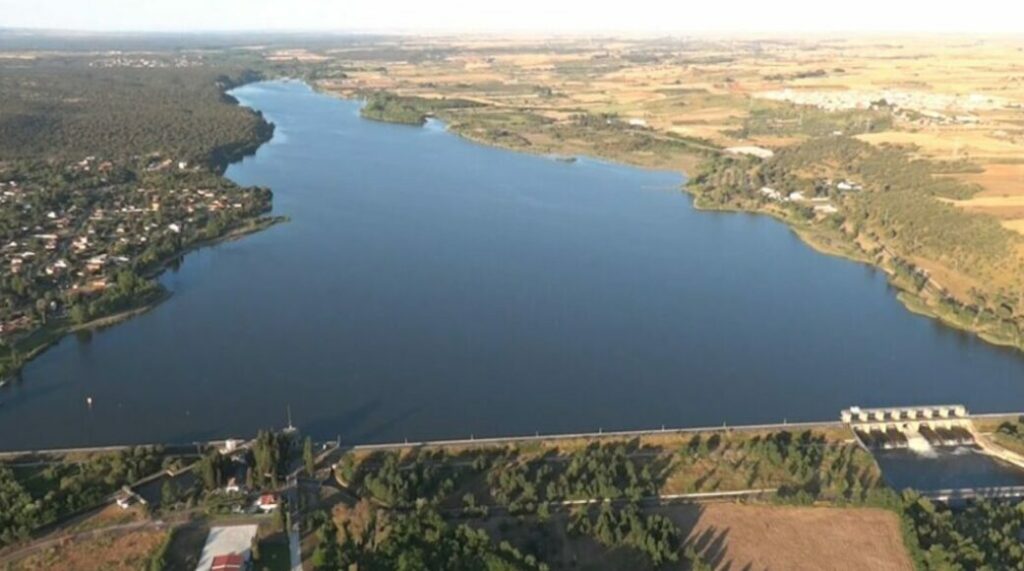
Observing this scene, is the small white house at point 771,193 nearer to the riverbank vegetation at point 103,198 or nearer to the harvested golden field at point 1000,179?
the harvested golden field at point 1000,179

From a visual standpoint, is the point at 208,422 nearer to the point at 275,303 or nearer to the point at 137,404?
the point at 137,404

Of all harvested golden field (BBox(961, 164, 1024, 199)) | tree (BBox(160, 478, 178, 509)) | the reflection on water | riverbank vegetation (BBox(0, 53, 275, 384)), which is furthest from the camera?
harvested golden field (BBox(961, 164, 1024, 199))

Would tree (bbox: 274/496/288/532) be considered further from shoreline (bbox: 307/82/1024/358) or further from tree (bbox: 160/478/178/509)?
shoreline (bbox: 307/82/1024/358)

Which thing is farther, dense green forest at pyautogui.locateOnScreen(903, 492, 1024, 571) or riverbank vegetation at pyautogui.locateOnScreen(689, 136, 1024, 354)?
riverbank vegetation at pyautogui.locateOnScreen(689, 136, 1024, 354)

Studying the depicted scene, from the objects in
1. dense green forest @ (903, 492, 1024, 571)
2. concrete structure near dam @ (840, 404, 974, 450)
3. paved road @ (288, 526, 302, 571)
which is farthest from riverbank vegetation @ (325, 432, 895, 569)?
concrete structure near dam @ (840, 404, 974, 450)

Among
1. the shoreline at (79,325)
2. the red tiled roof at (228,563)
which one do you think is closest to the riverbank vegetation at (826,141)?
the red tiled roof at (228,563)

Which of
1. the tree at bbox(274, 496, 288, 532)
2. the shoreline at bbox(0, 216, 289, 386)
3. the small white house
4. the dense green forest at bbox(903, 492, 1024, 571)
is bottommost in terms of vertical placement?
the dense green forest at bbox(903, 492, 1024, 571)
